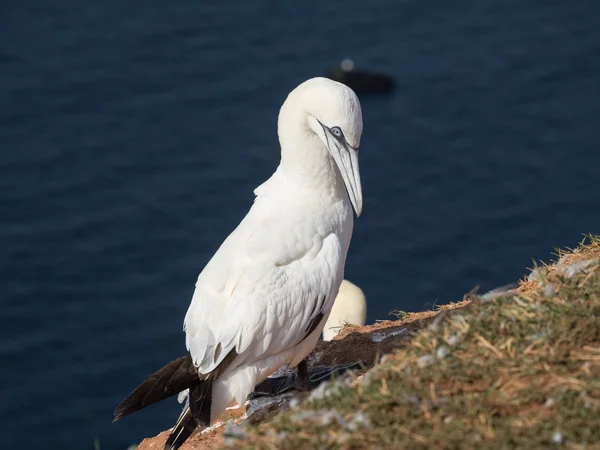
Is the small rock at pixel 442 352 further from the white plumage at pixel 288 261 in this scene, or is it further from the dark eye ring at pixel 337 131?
the dark eye ring at pixel 337 131

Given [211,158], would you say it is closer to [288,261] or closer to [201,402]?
[288,261]

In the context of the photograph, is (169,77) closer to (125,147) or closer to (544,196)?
(125,147)

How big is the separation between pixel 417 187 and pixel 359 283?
103 inches

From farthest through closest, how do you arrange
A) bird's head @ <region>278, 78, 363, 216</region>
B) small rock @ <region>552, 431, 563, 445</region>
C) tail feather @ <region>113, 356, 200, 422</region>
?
bird's head @ <region>278, 78, 363, 216</region>
tail feather @ <region>113, 356, 200, 422</region>
small rock @ <region>552, 431, 563, 445</region>

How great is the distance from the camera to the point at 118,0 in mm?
22828

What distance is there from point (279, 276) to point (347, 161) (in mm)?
915

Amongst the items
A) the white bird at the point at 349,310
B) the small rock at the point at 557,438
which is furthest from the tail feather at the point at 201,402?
the white bird at the point at 349,310

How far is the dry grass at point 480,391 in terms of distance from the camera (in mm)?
4461

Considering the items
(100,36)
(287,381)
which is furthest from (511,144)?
(287,381)

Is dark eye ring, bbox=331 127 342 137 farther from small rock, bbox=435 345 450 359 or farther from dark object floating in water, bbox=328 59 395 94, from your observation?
dark object floating in water, bbox=328 59 395 94

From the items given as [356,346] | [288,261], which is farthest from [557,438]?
[356,346]

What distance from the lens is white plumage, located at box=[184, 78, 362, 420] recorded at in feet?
23.2

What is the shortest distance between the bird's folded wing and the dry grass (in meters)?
1.84

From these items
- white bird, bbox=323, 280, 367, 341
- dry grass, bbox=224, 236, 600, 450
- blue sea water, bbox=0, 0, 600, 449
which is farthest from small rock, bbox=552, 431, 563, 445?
blue sea water, bbox=0, 0, 600, 449
